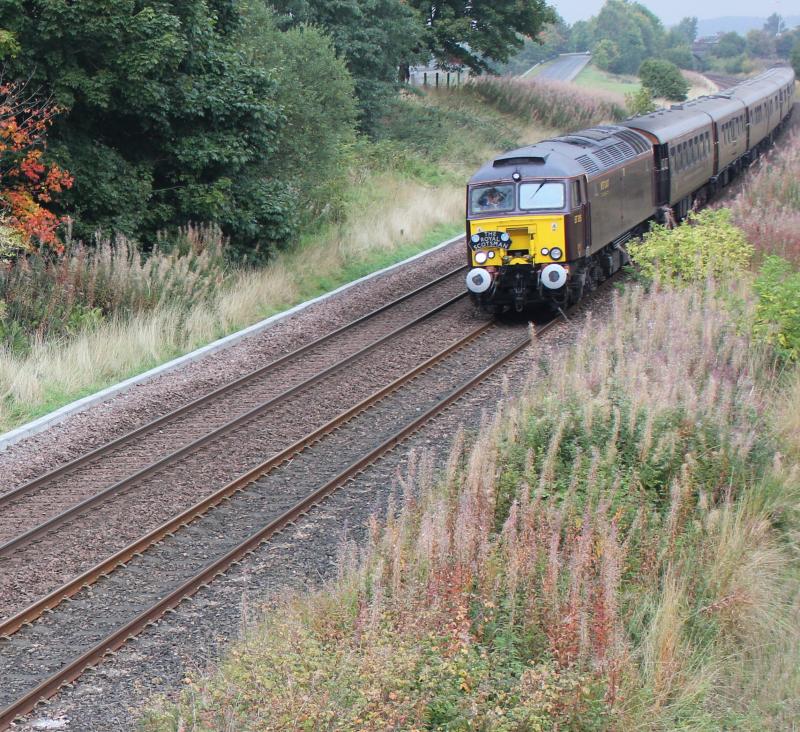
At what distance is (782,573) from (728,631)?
1129mm

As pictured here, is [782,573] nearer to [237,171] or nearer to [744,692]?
[744,692]

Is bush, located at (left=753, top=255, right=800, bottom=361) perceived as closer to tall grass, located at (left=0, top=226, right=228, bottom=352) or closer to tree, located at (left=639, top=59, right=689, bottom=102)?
tall grass, located at (left=0, top=226, right=228, bottom=352)

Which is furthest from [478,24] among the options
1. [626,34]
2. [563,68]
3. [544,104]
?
[626,34]

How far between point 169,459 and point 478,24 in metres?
33.1

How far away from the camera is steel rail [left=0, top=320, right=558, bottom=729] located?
6.97 metres

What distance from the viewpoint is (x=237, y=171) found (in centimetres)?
1955

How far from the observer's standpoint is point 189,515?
Result: 9883mm

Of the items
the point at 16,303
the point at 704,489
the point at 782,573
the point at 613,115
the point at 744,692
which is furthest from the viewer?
the point at 613,115

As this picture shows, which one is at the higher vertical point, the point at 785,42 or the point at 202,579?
the point at 785,42

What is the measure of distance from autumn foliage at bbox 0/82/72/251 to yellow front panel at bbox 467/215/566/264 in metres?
6.59

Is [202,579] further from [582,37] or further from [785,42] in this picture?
[582,37]

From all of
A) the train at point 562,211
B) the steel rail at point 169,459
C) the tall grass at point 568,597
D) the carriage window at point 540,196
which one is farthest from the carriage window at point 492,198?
the tall grass at point 568,597

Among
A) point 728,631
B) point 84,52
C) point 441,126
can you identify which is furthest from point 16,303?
point 441,126

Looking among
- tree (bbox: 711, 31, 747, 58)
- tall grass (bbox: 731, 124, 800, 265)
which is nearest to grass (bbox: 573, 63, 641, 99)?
tree (bbox: 711, 31, 747, 58)
